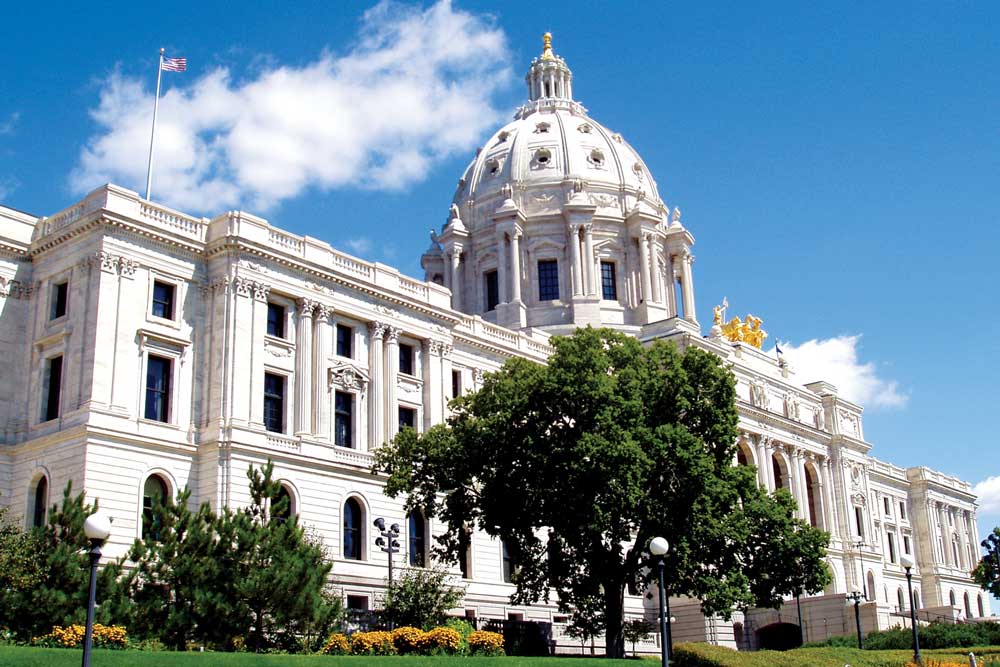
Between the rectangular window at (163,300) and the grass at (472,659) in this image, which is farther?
the rectangular window at (163,300)

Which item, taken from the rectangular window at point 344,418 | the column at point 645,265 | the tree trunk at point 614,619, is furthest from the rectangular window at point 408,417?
the column at point 645,265

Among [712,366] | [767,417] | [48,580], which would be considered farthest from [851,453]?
[48,580]

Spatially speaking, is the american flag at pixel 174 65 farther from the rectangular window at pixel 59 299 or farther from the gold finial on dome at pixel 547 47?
the gold finial on dome at pixel 547 47

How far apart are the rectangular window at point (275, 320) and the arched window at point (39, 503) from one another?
11.5 m

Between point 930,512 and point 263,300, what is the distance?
292 ft

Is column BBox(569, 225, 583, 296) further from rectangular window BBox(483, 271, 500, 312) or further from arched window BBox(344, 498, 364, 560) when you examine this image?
arched window BBox(344, 498, 364, 560)

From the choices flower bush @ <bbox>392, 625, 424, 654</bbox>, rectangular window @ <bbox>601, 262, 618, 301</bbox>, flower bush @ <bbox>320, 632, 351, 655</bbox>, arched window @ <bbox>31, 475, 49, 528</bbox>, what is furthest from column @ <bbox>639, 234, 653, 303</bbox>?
flower bush @ <bbox>320, 632, 351, 655</bbox>

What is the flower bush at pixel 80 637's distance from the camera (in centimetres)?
2952

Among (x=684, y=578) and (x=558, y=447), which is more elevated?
(x=558, y=447)

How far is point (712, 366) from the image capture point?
44031 millimetres

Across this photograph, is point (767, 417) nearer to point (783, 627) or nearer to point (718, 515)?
point (783, 627)

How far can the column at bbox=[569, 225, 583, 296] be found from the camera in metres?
89.4

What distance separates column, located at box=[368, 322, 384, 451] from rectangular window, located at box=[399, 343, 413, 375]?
195 cm

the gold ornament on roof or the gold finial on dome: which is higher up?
the gold finial on dome
